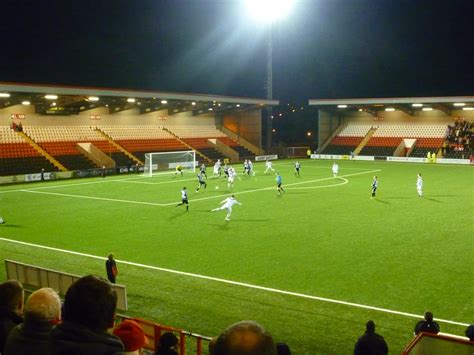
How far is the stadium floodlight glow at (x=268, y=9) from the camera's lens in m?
55.6

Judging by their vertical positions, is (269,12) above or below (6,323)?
above

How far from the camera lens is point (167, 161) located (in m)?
52.3

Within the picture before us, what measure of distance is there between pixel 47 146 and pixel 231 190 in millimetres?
23163

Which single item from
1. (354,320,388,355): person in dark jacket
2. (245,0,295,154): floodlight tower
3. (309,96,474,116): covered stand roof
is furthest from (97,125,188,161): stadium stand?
(354,320,388,355): person in dark jacket

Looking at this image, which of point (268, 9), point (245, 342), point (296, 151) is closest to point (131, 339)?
point (245, 342)

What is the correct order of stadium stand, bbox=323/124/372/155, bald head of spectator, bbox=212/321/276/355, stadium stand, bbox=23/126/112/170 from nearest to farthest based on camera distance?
bald head of spectator, bbox=212/321/276/355
stadium stand, bbox=23/126/112/170
stadium stand, bbox=323/124/372/155

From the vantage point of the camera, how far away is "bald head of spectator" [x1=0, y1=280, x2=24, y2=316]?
4.06 m

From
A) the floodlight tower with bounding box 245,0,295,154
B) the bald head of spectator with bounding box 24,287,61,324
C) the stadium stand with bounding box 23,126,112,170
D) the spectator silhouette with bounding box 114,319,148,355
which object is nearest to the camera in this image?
the bald head of spectator with bounding box 24,287,61,324

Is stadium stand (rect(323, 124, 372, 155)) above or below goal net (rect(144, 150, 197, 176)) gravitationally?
above

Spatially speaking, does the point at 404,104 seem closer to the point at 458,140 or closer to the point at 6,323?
the point at 458,140

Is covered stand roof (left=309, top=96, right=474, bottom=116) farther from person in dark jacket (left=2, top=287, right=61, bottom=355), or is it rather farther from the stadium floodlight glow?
person in dark jacket (left=2, top=287, right=61, bottom=355)

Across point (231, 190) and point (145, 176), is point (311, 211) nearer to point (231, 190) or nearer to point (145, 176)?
point (231, 190)

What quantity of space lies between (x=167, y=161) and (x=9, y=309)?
1913 inches

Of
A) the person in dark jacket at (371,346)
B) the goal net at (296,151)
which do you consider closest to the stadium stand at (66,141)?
the goal net at (296,151)
